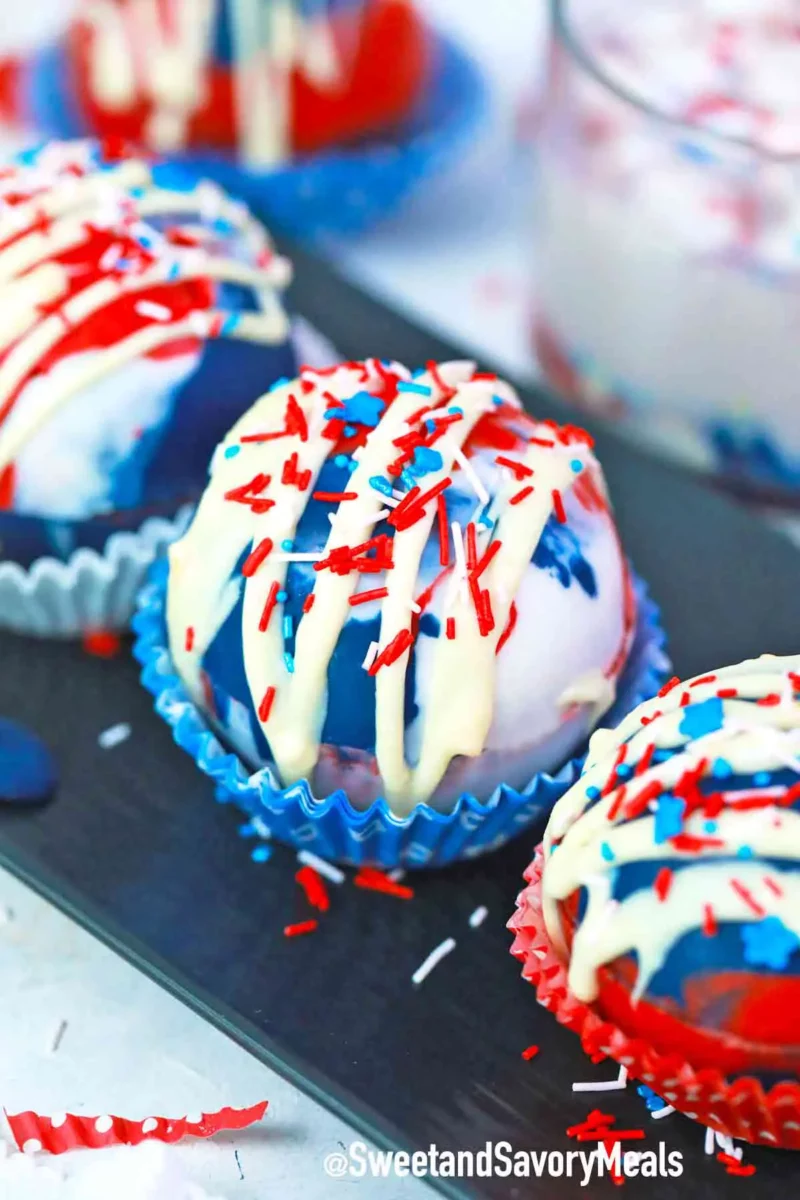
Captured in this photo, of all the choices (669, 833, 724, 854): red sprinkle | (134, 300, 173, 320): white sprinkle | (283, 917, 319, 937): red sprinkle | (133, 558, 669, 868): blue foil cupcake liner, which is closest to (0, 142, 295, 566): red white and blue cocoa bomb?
(134, 300, 173, 320): white sprinkle

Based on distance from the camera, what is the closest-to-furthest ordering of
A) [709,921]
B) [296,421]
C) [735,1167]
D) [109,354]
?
[709,921] → [735,1167] → [296,421] → [109,354]

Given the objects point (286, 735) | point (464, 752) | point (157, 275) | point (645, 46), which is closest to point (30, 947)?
point (286, 735)

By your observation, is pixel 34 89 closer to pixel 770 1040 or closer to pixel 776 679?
pixel 776 679

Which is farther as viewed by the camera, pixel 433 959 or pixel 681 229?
pixel 681 229

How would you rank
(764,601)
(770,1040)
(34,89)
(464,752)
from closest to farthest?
1. (770,1040)
2. (464,752)
3. (764,601)
4. (34,89)

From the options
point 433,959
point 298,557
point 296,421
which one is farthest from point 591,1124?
point 296,421

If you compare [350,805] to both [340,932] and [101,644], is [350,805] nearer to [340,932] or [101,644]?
[340,932]
